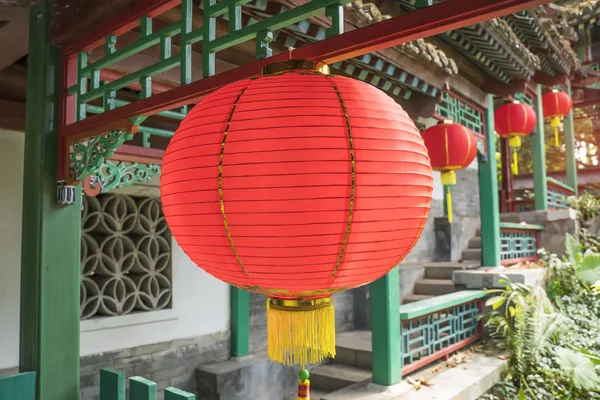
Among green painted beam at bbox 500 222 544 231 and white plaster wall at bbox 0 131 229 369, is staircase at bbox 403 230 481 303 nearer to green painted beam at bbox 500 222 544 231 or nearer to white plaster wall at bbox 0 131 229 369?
green painted beam at bbox 500 222 544 231

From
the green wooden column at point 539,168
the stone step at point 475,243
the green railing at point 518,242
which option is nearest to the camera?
the green railing at point 518,242

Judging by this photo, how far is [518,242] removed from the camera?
8773 millimetres

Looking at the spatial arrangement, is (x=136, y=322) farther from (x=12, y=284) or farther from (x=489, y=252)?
(x=489, y=252)

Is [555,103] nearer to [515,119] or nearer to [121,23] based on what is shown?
[515,119]

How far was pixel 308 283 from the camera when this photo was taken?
1442 mm

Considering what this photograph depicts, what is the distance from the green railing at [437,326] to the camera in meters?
5.29

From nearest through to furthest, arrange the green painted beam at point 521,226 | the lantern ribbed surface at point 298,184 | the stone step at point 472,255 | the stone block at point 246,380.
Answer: the lantern ribbed surface at point 298,184 < the stone block at point 246,380 < the green painted beam at point 521,226 < the stone step at point 472,255

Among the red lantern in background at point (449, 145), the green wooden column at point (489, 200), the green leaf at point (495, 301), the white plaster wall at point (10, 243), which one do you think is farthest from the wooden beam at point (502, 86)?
the white plaster wall at point (10, 243)

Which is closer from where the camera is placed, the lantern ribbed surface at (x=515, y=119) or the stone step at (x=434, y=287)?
the stone step at (x=434, y=287)

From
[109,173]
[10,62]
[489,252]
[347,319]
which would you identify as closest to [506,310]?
[489,252]

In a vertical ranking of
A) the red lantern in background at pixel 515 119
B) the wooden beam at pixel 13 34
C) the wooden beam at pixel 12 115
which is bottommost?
the wooden beam at pixel 12 115

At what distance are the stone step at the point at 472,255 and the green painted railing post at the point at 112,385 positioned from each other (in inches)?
287

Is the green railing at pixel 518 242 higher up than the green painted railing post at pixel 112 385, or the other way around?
the green railing at pixel 518 242

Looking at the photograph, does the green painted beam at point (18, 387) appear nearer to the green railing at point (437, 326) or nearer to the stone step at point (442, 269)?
the green railing at point (437, 326)
